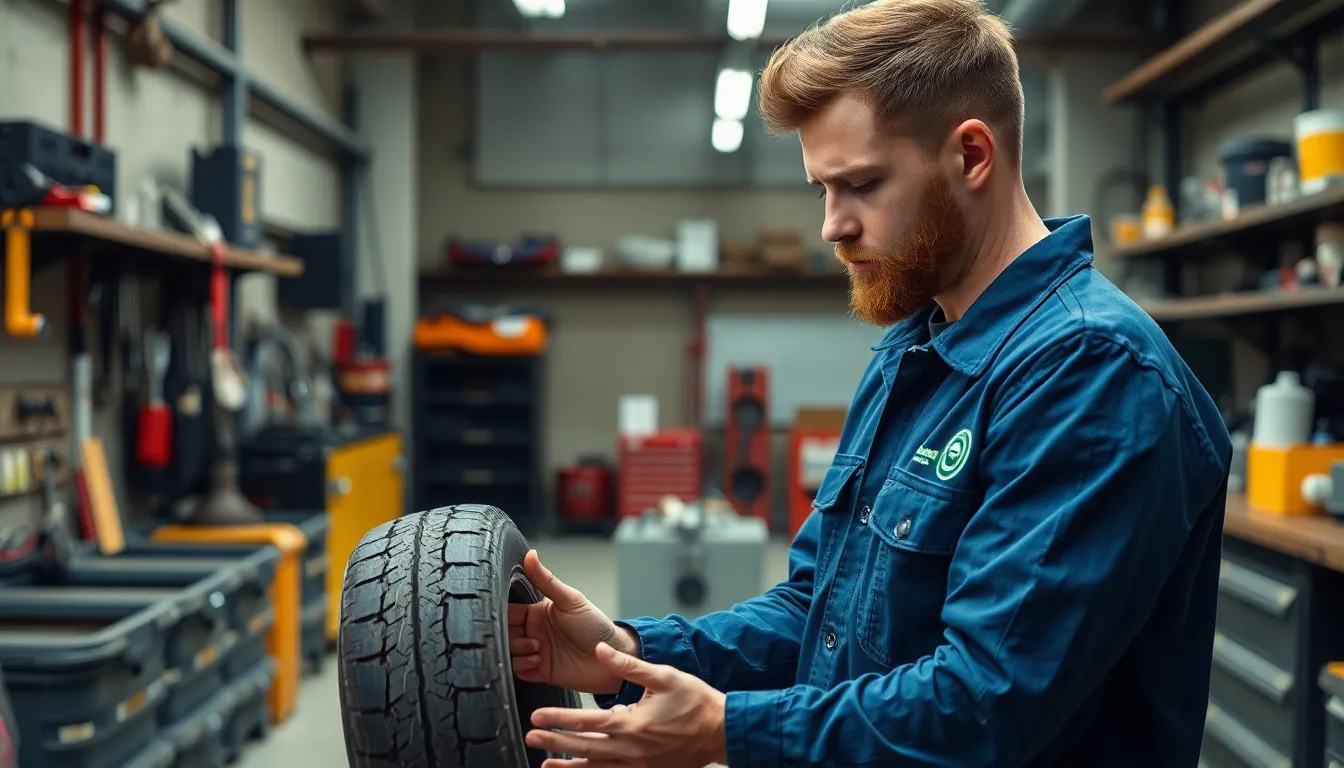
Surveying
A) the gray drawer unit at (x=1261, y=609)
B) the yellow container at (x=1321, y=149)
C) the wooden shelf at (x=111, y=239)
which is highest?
the yellow container at (x=1321, y=149)

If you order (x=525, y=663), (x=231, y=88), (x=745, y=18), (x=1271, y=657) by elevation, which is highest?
(x=745, y=18)

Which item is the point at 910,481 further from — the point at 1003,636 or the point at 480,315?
the point at 480,315

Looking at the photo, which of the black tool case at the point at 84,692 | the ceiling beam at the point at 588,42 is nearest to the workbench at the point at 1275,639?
the black tool case at the point at 84,692

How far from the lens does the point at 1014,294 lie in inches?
42.6

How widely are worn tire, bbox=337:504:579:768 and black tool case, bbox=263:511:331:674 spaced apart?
286 centimetres

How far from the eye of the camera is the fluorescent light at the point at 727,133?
21.8 ft

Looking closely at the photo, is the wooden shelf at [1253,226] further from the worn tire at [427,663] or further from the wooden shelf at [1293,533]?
the worn tire at [427,663]

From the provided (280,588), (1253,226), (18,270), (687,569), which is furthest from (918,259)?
(1253,226)

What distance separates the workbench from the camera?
248 cm

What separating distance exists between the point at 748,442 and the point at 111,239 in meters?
4.62

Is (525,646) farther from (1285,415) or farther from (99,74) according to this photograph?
(99,74)

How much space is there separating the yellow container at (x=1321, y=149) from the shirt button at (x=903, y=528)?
8.66ft

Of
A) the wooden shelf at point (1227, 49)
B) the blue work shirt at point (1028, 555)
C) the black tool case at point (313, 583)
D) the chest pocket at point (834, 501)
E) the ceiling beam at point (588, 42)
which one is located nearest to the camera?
the blue work shirt at point (1028, 555)

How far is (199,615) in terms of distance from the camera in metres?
2.89
